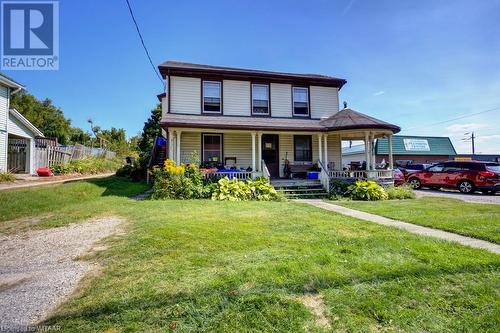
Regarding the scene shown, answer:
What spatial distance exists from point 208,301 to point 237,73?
45.3 ft

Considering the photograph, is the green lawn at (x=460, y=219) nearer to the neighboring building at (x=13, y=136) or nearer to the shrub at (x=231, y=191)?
the shrub at (x=231, y=191)

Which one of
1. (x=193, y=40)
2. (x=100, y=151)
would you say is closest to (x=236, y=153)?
(x=193, y=40)

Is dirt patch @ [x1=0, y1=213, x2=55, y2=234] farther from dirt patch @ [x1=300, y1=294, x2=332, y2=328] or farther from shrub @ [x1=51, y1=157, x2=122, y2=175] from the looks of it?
shrub @ [x1=51, y1=157, x2=122, y2=175]

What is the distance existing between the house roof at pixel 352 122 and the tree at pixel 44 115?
40.6 meters

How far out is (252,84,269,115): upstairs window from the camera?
50.9 ft

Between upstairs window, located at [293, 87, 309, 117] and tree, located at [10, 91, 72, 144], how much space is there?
38.4m

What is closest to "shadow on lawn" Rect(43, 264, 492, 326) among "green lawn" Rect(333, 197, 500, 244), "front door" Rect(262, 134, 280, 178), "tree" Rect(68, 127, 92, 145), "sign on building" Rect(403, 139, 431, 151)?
"green lawn" Rect(333, 197, 500, 244)

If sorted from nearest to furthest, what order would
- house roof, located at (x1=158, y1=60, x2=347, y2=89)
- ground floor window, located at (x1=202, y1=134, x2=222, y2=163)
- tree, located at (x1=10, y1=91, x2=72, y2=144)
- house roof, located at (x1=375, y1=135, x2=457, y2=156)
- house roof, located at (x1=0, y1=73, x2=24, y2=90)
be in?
house roof, located at (x1=158, y1=60, x2=347, y2=89) < ground floor window, located at (x1=202, y1=134, x2=222, y2=163) < house roof, located at (x1=0, y1=73, x2=24, y2=90) < house roof, located at (x1=375, y1=135, x2=457, y2=156) < tree, located at (x1=10, y1=91, x2=72, y2=144)

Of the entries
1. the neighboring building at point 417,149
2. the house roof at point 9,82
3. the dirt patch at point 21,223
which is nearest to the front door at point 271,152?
the dirt patch at point 21,223

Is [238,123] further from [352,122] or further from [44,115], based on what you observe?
[44,115]

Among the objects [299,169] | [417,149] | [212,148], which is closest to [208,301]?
[212,148]

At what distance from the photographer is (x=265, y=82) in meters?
15.6

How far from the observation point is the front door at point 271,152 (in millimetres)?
15680

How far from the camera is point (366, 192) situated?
11898 mm
